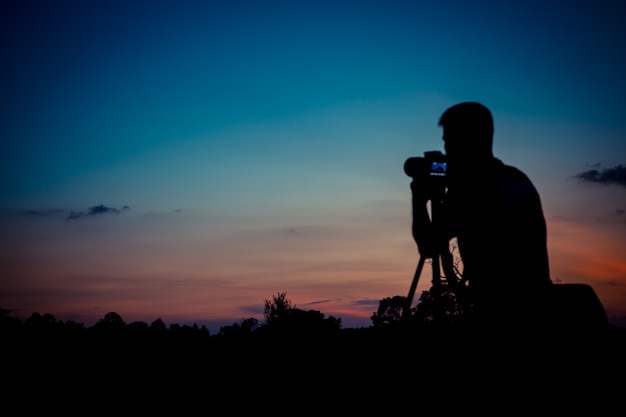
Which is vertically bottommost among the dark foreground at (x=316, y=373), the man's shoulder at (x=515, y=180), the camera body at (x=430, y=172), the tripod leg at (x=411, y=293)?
the dark foreground at (x=316, y=373)

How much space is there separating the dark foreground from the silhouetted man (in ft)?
0.78

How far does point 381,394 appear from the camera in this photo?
9.02 feet

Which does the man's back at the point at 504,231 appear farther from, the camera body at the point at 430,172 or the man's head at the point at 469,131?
the camera body at the point at 430,172

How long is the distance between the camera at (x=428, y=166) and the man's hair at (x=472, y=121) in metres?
0.38

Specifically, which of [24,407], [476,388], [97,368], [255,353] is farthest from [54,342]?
[476,388]

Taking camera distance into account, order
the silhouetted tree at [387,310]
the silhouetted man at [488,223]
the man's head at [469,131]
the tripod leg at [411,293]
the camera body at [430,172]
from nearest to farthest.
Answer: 1. the silhouetted man at [488,223]
2. the man's head at [469,131]
3. the camera body at [430,172]
4. the tripod leg at [411,293]
5. the silhouetted tree at [387,310]

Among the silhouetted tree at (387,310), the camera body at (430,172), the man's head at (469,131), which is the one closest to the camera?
the man's head at (469,131)

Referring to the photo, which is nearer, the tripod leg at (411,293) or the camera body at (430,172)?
the camera body at (430,172)

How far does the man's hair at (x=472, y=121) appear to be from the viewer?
2461 millimetres

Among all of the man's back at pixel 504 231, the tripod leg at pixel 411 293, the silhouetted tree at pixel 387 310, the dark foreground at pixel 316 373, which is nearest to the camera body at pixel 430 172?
the man's back at pixel 504 231

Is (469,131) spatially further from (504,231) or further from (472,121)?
(504,231)

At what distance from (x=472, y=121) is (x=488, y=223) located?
660 millimetres

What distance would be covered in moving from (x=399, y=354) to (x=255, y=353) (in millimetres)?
3963

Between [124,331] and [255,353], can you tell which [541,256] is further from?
[124,331]
